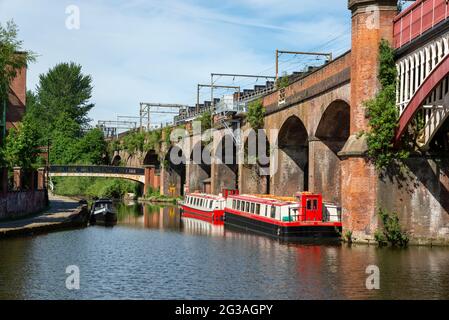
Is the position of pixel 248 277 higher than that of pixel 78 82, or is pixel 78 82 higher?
pixel 78 82

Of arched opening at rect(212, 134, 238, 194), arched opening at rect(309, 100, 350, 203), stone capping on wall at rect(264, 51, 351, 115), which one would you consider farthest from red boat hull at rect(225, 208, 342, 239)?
arched opening at rect(212, 134, 238, 194)

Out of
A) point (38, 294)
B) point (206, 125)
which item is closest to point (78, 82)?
point (206, 125)

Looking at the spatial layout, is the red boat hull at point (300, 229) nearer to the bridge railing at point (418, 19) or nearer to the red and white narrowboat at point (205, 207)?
the bridge railing at point (418, 19)

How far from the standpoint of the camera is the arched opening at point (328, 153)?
108 ft

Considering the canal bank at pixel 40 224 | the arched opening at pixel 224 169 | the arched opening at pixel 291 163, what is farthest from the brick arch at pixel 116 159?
the arched opening at pixel 291 163

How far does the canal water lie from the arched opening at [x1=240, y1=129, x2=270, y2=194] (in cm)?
1277

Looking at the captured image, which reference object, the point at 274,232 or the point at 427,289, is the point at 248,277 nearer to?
the point at 427,289

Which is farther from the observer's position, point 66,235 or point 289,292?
point 66,235

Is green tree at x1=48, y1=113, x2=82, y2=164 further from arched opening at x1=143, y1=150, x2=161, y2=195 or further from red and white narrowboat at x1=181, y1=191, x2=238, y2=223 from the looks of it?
red and white narrowboat at x1=181, y1=191, x2=238, y2=223

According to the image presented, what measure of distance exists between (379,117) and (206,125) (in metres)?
31.1

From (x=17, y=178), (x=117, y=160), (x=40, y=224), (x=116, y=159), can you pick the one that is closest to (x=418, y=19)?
(x=40, y=224)

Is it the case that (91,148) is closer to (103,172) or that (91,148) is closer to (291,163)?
(103,172)

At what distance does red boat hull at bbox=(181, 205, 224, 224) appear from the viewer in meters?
43.3
